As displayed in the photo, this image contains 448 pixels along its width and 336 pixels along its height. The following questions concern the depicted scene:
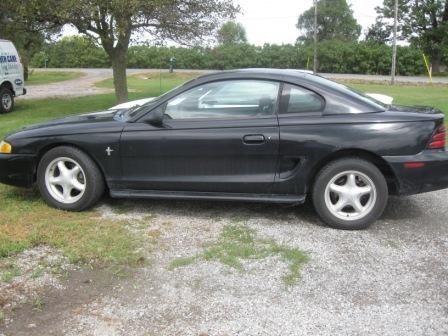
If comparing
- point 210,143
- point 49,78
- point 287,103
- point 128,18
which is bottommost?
point 49,78

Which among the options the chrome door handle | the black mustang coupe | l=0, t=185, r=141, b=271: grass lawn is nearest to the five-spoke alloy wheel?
the black mustang coupe

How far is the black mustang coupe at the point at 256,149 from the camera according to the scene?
4867 millimetres

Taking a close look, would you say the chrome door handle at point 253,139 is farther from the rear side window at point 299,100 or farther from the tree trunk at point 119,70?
the tree trunk at point 119,70

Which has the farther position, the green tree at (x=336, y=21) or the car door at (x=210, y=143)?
the green tree at (x=336, y=21)

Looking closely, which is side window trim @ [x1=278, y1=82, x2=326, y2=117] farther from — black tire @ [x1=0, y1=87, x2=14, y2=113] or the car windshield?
black tire @ [x1=0, y1=87, x2=14, y2=113]

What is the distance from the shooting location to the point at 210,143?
501cm

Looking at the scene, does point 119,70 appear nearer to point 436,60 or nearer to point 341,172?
point 341,172

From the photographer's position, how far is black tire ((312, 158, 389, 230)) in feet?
16.0

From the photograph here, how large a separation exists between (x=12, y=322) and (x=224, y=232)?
2.02 metres

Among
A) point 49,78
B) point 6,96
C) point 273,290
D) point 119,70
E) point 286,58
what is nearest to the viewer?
point 273,290

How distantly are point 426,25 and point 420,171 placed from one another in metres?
45.6

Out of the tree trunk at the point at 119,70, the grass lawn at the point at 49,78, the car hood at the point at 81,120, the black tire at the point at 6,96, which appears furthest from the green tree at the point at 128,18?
the grass lawn at the point at 49,78

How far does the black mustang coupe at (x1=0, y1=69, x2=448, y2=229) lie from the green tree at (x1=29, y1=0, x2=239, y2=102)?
247 inches

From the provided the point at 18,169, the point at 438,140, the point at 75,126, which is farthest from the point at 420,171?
the point at 18,169
